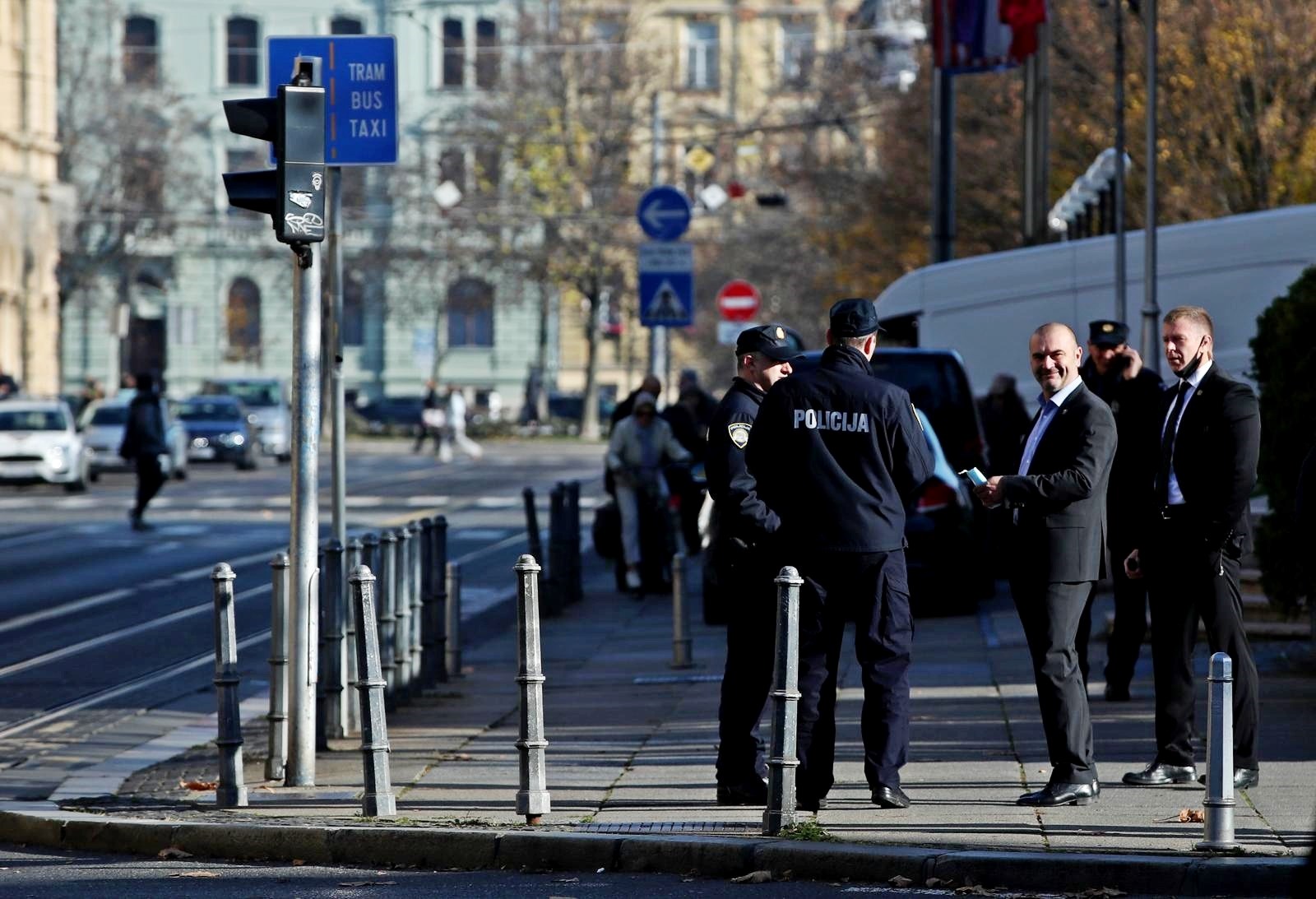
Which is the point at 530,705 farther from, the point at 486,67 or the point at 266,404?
the point at 486,67

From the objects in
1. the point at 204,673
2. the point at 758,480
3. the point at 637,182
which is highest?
the point at 637,182

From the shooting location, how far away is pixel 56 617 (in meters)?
17.4

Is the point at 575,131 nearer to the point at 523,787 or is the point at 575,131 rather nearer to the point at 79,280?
the point at 79,280

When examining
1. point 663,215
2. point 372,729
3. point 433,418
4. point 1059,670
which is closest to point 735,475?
point 1059,670

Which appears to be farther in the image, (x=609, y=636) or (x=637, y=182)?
(x=637, y=182)

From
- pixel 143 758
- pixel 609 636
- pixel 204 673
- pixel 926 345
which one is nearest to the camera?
pixel 143 758

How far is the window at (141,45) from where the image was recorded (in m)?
72.8

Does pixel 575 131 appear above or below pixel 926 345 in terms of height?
above

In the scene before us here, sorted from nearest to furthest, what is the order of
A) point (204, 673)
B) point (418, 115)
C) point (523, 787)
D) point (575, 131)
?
1. point (523, 787)
2. point (204, 673)
3. point (575, 131)
4. point (418, 115)

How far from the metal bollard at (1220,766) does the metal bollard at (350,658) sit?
14.9 ft

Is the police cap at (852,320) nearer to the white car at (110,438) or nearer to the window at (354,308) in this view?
the white car at (110,438)

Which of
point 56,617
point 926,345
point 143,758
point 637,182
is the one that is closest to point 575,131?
point 637,182

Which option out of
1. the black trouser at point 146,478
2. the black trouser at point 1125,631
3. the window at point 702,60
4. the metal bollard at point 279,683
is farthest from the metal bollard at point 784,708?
the window at point 702,60

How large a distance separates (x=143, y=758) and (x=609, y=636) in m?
5.66
